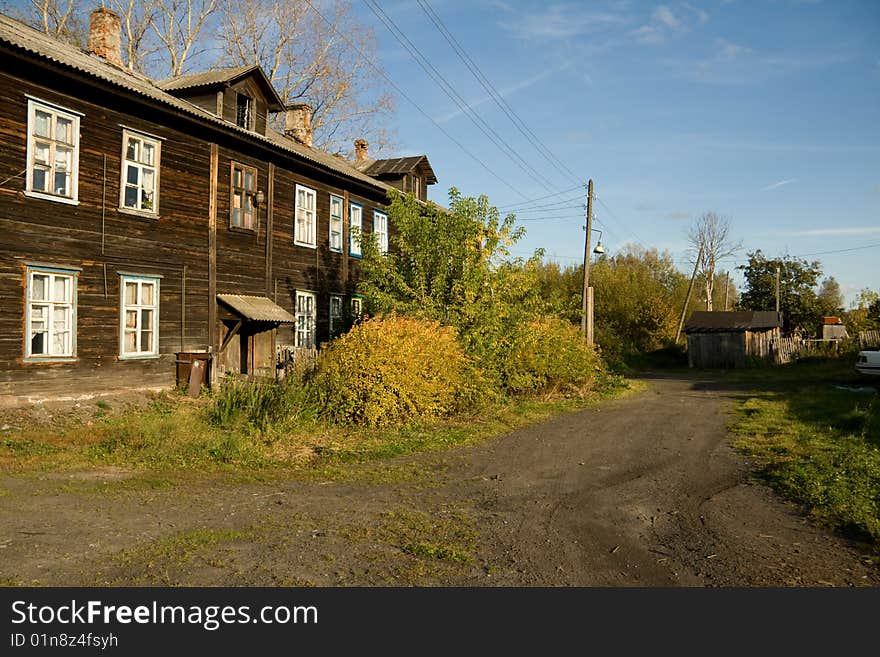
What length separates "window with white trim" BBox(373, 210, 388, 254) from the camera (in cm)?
2391

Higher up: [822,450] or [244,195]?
[244,195]

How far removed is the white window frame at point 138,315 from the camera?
14.2m

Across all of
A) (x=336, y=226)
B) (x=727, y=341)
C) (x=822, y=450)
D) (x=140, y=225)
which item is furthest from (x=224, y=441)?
(x=727, y=341)

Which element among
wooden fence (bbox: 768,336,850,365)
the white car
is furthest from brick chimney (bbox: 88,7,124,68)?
wooden fence (bbox: 768,336,850,365)

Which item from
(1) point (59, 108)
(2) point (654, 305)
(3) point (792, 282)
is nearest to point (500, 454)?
(1) point (59, 108)

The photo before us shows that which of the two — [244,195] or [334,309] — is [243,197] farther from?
[334,309]

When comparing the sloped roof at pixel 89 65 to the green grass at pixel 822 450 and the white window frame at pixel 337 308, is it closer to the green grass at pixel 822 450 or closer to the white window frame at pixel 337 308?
the white window frame at pixel 337 308

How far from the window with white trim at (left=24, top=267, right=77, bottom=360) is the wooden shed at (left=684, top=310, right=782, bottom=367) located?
33508 millimetres

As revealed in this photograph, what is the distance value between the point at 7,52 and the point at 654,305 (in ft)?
123

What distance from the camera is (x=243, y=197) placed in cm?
1762

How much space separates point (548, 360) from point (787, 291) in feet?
146

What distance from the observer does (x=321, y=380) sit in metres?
13.1

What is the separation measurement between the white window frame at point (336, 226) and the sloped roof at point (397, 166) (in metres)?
4.72

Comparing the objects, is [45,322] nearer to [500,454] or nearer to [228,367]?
[228,367]
